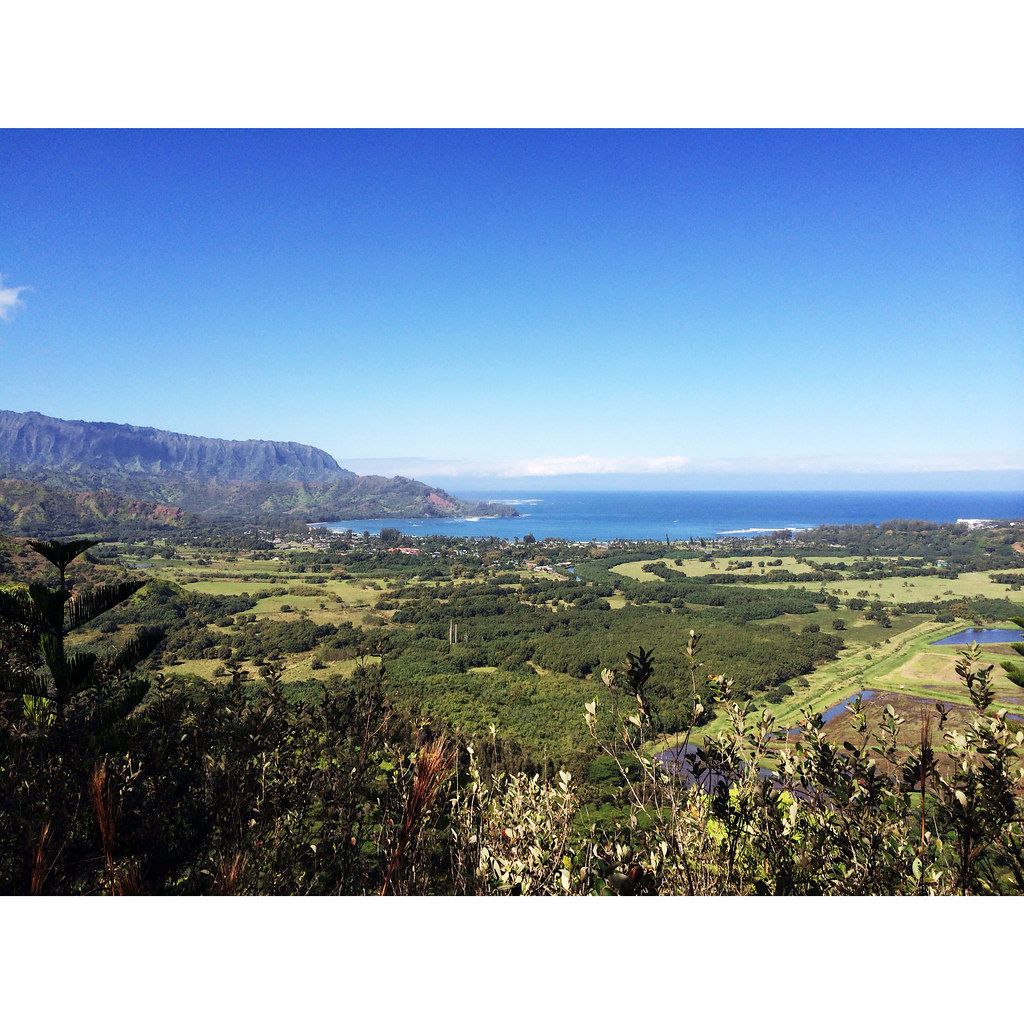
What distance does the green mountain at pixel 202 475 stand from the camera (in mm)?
10898

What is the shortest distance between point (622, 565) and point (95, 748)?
22.2 metres

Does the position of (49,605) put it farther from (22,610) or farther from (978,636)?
(978,636)

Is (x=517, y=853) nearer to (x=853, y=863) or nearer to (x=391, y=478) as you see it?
(x=853, y=863)

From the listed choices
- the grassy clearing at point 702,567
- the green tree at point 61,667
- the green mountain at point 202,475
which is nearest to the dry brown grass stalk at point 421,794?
the green tree at point 61,667

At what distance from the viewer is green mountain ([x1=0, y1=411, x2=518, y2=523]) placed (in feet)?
35.8

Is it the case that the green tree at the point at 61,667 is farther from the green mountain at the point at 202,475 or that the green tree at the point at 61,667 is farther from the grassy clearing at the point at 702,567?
the grassy clearing at the point at 702,567

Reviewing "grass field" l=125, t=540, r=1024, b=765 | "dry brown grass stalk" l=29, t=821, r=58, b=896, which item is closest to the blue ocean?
"grass field" l=125, t=540, r=1024, b=765

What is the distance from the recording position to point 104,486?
40.9ft

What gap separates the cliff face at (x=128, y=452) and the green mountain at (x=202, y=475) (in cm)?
4

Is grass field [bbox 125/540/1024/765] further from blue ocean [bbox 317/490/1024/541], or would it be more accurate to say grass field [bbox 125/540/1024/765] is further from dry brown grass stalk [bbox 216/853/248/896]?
blue ocean [bbox 317/490/1024/541]

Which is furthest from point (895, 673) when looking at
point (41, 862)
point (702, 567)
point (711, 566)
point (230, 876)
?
point (711, 566)

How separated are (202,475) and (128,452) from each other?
7.48m

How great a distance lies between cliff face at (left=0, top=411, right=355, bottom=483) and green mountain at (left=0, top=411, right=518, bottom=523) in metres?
0.04
